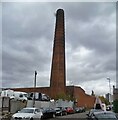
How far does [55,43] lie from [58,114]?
36108mm

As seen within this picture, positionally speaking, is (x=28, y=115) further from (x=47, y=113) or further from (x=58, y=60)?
(x=58, y=60)

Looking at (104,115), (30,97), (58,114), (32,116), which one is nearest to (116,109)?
(58,114)

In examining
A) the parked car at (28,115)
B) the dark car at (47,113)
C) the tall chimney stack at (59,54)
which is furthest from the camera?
the tall chimney stack at (59,54)

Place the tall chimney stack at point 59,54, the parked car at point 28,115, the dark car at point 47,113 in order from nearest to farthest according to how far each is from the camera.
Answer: the parked car at point 28,115
the dark car at point 47,113
the tall chimney stack at point 59,54

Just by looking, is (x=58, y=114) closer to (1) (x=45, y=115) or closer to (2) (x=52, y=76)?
(1) (x=45, y=115)

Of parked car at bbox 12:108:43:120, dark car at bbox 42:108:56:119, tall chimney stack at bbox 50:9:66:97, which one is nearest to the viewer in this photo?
parked car at bbox 12:108:43:120

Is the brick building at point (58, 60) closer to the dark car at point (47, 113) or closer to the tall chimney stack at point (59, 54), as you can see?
the tall chimney stack at point (59, 54)

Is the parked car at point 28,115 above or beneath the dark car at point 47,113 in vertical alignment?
above

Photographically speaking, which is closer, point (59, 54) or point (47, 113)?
point (47, 113)

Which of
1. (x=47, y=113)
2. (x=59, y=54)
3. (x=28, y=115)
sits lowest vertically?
(x=47, y=113)

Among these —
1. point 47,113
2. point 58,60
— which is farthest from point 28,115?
point 58,60

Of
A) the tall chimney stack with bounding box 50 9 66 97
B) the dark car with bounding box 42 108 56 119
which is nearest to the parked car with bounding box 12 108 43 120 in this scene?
the dark car with bounding box 42 108 56 119

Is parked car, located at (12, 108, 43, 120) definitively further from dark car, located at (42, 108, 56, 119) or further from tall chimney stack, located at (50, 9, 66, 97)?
tall chimney stack, located at (50, 9, 66, 97)

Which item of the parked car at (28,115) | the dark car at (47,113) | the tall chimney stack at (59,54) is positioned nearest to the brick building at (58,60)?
the tall chimney stack at (59,54)
